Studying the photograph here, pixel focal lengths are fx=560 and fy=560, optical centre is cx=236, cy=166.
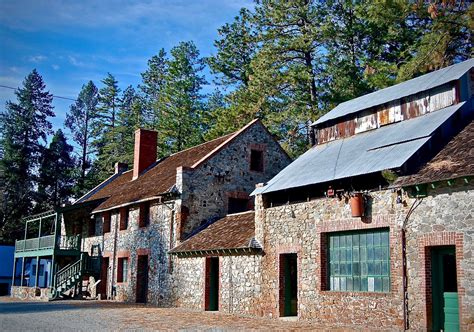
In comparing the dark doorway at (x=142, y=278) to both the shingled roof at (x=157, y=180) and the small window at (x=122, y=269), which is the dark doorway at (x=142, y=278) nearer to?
the small window at (x=122, y=269)

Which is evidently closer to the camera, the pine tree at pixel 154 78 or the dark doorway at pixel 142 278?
the dark doorway at pixel 142 278

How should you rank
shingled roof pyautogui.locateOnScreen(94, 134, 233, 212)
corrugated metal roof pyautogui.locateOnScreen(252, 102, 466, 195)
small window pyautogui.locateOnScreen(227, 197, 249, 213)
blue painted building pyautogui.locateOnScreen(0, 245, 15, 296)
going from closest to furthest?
corrugated metal roof pyautogui.locateOnScreen(252, 102, 466, 195) < small window pyautogui.locateOnScreen(227, 197, 249, 213) < shingled roof pyautogui.locateOnScreen(94, 134, 233, 212) < blue painted building pyautogui.locateOnScreen(0, 245, 15, 296)

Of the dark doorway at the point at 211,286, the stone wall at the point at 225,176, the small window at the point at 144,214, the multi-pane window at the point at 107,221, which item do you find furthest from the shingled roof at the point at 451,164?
the multi-pane window at the point at 107,221

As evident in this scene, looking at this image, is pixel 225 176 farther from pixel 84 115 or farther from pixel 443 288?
pixel 84 115

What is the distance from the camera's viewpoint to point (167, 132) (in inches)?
1805

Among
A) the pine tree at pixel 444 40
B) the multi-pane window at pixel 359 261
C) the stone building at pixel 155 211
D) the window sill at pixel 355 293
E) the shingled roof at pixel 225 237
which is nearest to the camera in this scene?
the window sill at pixel 355 293

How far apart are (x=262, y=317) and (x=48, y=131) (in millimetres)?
44211

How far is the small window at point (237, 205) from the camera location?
25984 mm

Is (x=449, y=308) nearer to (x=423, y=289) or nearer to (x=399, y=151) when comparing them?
(x=423, y=289)

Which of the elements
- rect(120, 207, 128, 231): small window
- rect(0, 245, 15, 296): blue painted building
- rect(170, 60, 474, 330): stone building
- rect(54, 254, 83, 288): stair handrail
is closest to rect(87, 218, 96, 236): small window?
rect(54, 254, 83, 288): stair handrail

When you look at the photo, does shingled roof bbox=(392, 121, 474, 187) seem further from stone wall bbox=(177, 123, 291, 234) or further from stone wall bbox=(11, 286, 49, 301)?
stone wall bbox=(11, 286, 49, 301)

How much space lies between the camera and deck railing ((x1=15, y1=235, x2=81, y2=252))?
31172 millimetres

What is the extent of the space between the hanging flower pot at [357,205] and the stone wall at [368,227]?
0.72ft

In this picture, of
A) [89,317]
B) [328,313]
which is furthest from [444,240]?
[89,317]
